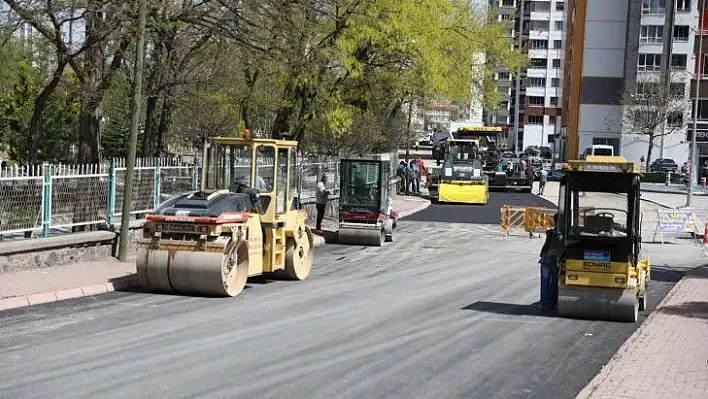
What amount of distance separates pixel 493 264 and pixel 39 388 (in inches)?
631

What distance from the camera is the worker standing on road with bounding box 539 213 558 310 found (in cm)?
1536

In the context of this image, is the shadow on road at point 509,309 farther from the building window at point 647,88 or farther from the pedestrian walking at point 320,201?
the building window at point 647,88

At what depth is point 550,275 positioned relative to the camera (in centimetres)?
1545

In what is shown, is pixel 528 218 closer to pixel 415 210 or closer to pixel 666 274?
pixel 666 274

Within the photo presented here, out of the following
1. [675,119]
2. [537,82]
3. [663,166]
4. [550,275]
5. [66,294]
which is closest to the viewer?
[66,294]

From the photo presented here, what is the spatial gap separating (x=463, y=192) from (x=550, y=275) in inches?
1177

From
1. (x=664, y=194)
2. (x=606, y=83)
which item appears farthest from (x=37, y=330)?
(x=606, y=83)

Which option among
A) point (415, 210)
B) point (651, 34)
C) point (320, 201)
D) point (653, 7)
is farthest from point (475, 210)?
point (653, 7)

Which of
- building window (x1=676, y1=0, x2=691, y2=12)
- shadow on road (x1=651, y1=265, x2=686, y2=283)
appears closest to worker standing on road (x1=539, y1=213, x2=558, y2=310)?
shadow on road (x1=651, y1=265, x2=686, y2=283)

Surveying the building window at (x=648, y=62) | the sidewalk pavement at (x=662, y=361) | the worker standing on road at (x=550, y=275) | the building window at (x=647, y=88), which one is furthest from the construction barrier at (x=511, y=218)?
the building window at (x=648, y=62)

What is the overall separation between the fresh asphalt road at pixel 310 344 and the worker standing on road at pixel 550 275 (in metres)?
0.42

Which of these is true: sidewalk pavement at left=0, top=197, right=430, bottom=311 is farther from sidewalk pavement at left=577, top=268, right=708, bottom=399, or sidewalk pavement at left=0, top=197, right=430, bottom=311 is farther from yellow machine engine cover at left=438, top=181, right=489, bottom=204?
yellow machine engine cover at left=438, top=181, right=489, bottom=204

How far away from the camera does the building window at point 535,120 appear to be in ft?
433

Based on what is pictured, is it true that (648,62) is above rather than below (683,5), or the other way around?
below
